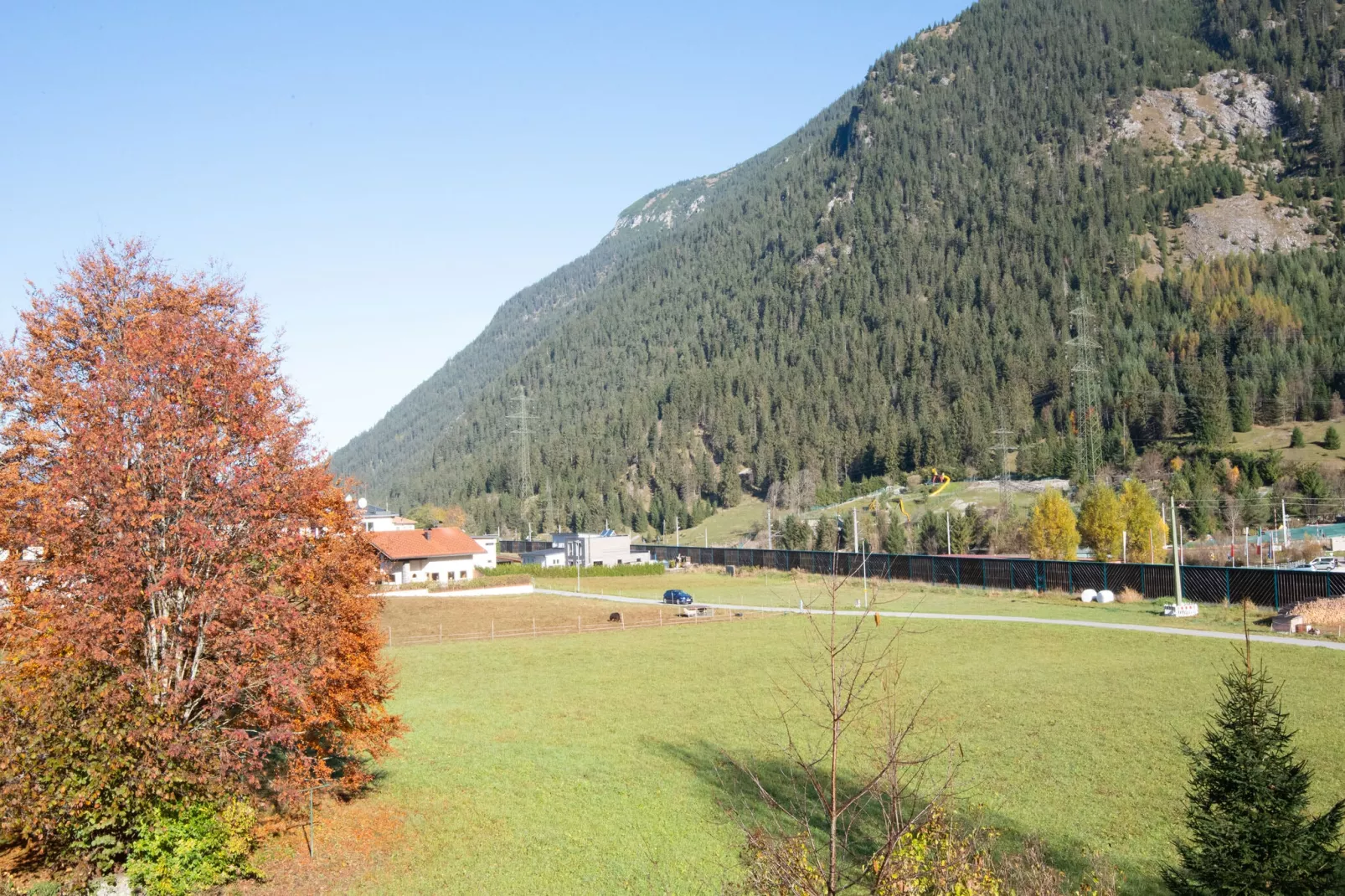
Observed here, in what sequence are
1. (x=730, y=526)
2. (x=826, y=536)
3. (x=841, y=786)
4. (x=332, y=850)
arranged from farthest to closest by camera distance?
(x=730, y=526) < (x=826, y=536) < (x=841, y=786) < (x=332, y=850)

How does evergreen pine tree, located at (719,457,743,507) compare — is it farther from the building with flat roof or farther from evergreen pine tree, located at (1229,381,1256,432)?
evergreen pine tree, located at (1229,381,1256,432)

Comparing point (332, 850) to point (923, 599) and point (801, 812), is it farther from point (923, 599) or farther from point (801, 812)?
point (923, 599)

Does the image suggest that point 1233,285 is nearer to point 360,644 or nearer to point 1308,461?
point 1308,461

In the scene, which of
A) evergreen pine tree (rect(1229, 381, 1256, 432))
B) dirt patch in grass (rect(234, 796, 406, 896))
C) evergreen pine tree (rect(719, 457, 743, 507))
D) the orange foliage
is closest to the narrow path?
dirt patch in grass (rect(234, 796, 406, 896))

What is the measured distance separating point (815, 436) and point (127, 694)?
16174 cm

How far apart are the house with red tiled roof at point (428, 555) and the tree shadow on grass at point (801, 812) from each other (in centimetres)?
6120

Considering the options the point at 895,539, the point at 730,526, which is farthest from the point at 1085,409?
the point at 730,526

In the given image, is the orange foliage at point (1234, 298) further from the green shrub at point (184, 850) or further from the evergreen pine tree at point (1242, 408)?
the green shrub at point (184, 850)

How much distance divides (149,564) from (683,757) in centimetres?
1309

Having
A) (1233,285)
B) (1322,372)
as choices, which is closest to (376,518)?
(1322,372)

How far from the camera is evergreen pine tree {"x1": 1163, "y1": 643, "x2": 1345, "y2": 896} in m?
9.54

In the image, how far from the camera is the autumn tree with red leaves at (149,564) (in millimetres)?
12234

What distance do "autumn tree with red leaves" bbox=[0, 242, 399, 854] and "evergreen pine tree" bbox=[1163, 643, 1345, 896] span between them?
12.6 meters

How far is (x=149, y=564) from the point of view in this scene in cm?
1298
